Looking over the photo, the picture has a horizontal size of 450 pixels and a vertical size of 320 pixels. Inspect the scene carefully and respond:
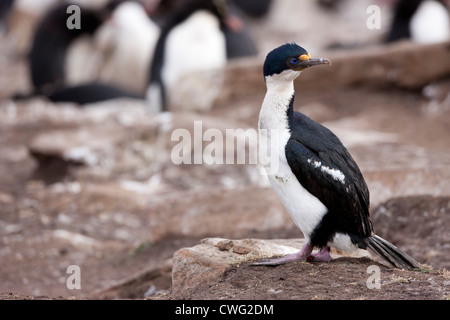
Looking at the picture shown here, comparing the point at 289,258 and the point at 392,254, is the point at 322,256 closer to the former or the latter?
the point at 289,258


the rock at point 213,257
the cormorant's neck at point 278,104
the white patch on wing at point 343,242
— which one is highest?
the cormorant's neck at point 278,104

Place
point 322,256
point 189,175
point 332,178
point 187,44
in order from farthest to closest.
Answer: point 187,44
point 189,175
point 322,256
point 332,178

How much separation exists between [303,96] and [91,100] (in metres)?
3.75

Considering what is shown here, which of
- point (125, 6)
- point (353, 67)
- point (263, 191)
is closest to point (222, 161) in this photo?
point (263, 191)

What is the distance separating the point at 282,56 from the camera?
4.87 m

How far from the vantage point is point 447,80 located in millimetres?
11797

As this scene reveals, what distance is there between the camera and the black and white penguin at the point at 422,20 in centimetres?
1495

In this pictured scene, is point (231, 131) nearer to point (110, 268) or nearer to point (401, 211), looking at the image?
point (110, 268)

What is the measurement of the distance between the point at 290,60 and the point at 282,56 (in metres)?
0.06

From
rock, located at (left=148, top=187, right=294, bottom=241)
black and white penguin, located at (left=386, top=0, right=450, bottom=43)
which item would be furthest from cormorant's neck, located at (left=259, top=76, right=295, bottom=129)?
black and white penguin, located at (left=386, top=0, right=450, bottom=43)

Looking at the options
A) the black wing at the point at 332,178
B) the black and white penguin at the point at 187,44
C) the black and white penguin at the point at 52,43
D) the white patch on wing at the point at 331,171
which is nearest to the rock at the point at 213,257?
the black wing at the point at 332,178

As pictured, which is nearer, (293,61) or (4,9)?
(293,61)

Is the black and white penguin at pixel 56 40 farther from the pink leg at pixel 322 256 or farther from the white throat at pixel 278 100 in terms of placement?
the pink leg at pixel 322 256

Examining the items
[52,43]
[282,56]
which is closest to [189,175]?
[282,56]
